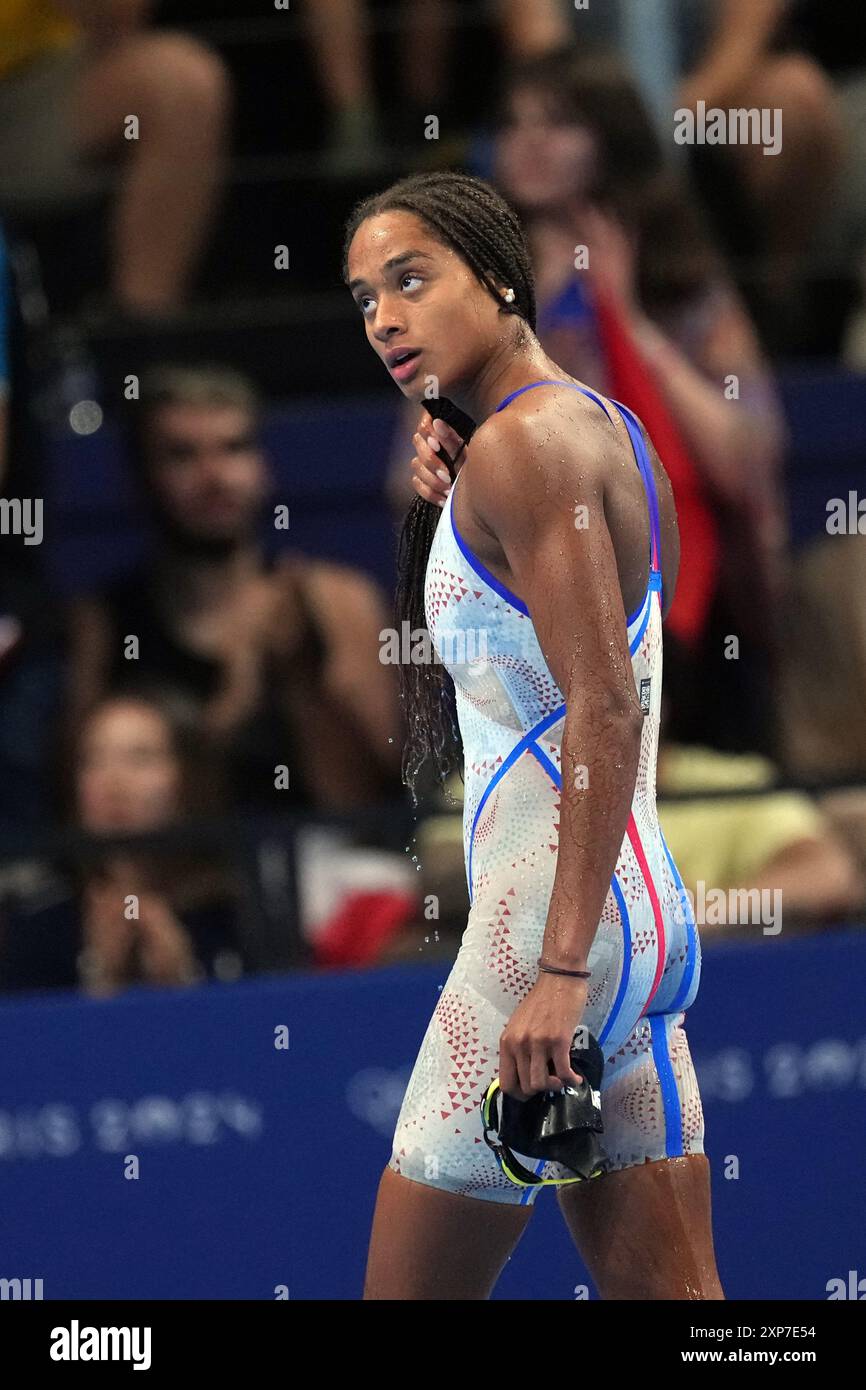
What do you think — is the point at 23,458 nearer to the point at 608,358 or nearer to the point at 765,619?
the point at 608,358

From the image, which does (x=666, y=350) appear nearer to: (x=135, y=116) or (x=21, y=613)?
(x=21, y=613)

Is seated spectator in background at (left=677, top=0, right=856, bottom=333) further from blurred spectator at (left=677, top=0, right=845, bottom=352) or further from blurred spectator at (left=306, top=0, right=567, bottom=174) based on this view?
blurred spectator at (left=306, top=0, right=567, bottom=174)

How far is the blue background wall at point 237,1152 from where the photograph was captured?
4363 mm

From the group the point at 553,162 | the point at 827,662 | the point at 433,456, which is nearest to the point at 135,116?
the point at 553,162

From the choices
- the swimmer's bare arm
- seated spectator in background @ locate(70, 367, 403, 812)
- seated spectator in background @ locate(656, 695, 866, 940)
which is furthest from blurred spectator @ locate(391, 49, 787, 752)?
the swimmer's bare arm

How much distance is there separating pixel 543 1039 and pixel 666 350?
10.9 feet

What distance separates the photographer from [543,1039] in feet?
8.48

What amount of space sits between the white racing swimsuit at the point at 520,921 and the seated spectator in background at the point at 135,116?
3.82 m

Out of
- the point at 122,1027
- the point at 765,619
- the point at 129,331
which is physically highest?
the point at 129,331

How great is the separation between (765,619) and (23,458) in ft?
6.38

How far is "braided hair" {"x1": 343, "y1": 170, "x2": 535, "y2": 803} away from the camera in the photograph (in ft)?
9.42

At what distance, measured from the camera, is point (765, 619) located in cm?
560
